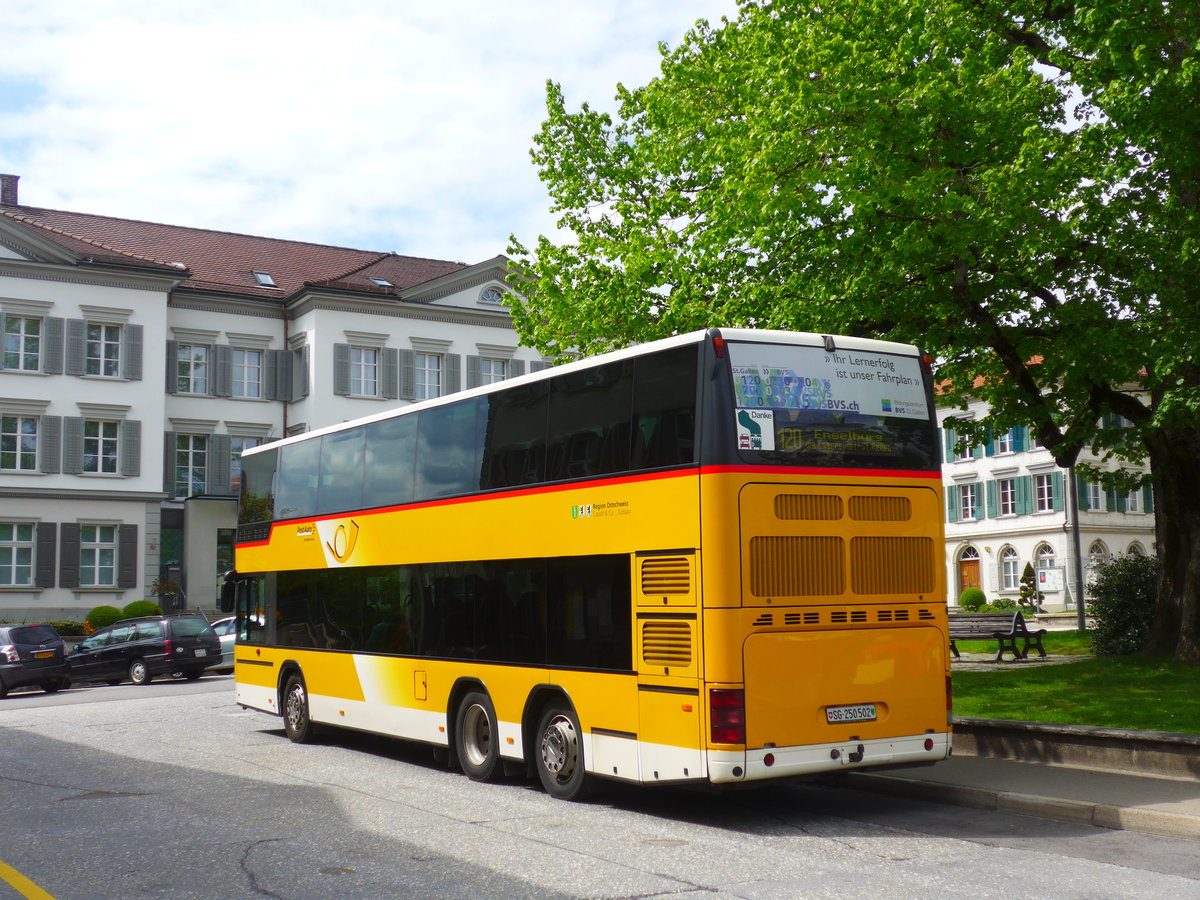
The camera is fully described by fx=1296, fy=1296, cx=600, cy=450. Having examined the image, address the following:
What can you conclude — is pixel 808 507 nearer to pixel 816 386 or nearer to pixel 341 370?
pixel 816 386

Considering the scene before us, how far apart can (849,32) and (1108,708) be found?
919 centimetres

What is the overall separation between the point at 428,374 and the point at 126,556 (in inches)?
537

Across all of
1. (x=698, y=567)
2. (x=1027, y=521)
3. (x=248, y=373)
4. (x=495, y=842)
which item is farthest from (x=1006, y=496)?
(x=495, y=842)

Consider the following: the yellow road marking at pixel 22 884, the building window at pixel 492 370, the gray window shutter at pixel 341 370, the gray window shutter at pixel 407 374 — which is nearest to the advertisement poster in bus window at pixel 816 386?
the yellow road marking at pixel 22 884

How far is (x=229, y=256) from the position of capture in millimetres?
52500

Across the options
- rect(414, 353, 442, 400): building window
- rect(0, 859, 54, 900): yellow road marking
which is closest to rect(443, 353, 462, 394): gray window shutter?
rect(414, 353, 442, 400): building window

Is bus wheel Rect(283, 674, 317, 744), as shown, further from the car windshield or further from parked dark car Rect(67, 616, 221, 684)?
the car windshield

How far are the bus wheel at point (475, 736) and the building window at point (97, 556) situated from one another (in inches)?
1343

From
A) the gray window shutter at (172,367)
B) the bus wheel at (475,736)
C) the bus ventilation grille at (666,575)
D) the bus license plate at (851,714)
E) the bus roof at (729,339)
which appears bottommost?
the bus wheel at (475,736)

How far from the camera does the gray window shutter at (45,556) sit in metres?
42.6

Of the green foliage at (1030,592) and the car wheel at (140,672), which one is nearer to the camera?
the car wheel at (140,672)

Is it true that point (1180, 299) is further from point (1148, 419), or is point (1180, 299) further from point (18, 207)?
point (18, 207)

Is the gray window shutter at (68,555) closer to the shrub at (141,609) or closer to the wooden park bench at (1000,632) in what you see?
the shrub at (141,609)

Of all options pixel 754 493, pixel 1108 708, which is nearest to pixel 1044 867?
pixel 754 493
